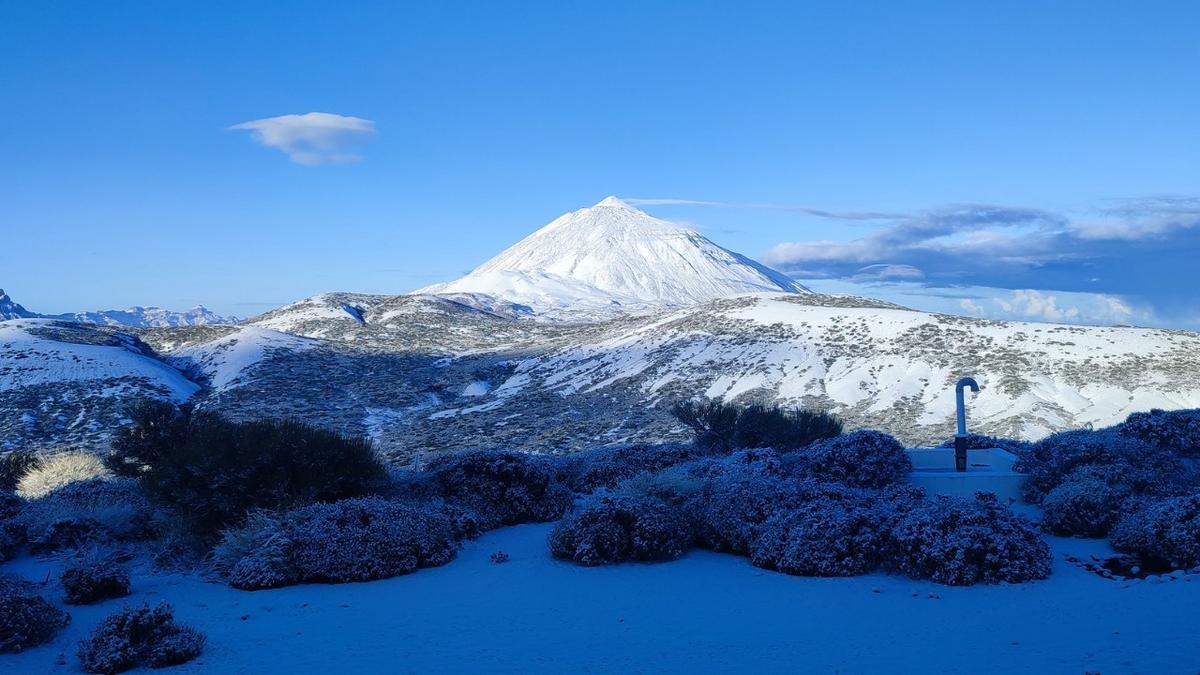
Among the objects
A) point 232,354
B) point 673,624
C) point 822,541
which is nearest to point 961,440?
point 822,541

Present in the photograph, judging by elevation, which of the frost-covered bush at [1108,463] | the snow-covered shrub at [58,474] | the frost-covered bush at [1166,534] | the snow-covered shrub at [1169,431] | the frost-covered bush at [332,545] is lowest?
the snow-covered shrub at [58,474]

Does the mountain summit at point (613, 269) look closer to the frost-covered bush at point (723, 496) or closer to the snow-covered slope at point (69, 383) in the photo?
the snow-covered slope at point (69, 383)

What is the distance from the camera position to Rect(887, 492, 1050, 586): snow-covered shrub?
291 inches

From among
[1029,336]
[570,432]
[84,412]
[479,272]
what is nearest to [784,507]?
[570,432]

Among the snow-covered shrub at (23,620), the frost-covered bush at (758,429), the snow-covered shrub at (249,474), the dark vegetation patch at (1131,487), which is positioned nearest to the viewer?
the snow-covered shrub at (23,620)

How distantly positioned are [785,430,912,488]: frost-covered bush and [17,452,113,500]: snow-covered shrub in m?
11.8

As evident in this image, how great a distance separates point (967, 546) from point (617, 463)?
6.33m

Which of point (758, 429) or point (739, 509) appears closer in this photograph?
point (739, 509)

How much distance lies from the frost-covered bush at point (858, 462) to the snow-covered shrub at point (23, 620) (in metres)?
8.27

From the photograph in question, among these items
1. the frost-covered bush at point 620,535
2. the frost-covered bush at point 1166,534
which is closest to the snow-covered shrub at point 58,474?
the frost-covered bush at point 620,535

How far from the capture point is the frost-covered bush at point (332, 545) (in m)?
8.02

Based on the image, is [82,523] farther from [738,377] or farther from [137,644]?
[738,377]

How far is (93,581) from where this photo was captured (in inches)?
302

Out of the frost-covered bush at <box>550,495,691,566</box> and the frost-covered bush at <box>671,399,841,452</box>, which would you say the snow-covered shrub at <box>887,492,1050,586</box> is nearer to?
the frost-covered bush at <box>550,495,691,566</box>
